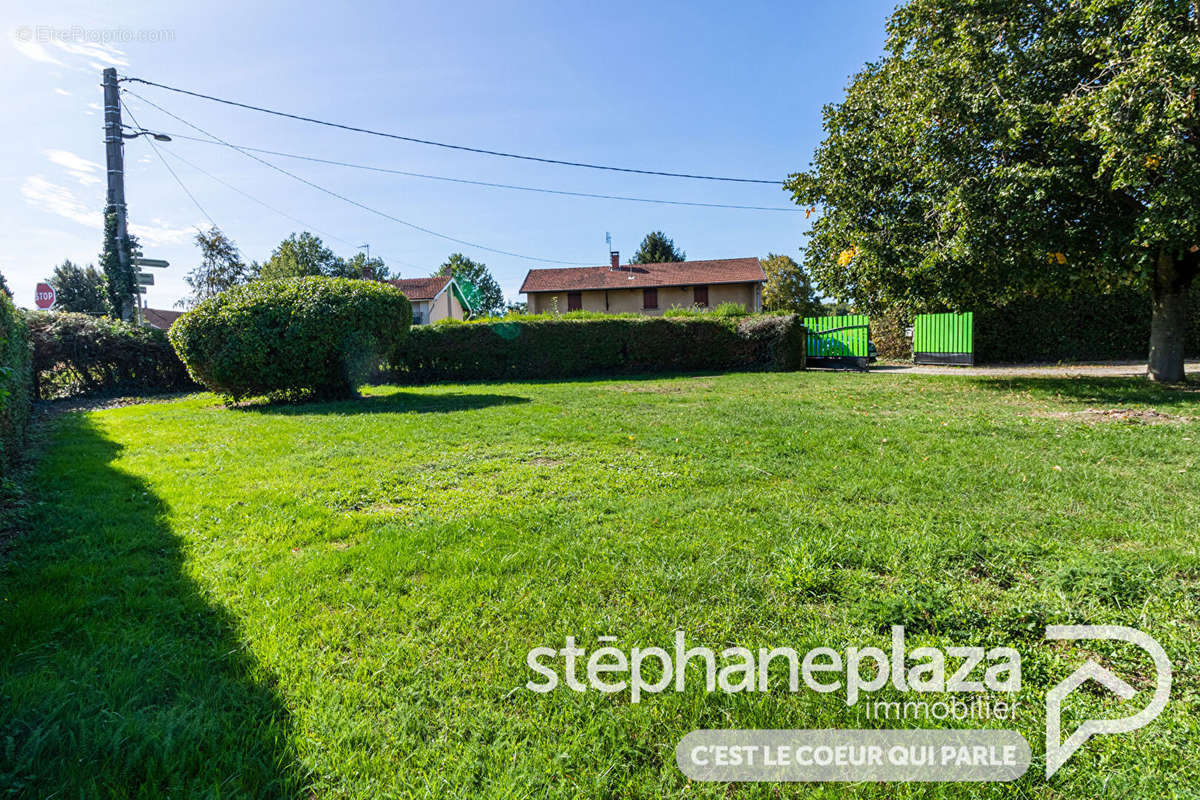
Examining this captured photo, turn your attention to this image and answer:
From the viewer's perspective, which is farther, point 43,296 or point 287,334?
point 43,296

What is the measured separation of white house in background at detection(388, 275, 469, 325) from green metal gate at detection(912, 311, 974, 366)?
30.1 m

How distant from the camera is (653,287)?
117ft

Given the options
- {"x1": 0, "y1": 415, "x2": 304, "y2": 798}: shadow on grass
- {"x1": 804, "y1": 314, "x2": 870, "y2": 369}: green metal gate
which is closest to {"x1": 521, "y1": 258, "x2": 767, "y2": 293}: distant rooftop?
{"x1": 804, "y1": 314, "x2": 870, "y2": 369}: green metal gate

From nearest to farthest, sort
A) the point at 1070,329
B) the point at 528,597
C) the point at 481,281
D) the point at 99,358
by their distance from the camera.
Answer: the point at 528,597, the point at 99,358, the point at 1070,329, the point at 481,281

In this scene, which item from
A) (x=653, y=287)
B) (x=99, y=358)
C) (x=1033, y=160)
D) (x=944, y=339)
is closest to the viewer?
(x=1033, y=160)

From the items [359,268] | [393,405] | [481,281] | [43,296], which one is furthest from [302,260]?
[393,405]

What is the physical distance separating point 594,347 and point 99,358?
12793 mm

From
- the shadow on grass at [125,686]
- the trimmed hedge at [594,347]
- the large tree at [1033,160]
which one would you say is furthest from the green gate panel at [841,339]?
the shadow on grass at [125,686]

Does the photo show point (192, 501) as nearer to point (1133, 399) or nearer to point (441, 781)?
point (441, 781)

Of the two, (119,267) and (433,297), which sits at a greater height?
(433,297)

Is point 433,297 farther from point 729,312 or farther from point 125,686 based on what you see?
point 125,686

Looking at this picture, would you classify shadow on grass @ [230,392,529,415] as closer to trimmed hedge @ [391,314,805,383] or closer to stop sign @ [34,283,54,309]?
trimmed hedge @ [391,314,805,383]

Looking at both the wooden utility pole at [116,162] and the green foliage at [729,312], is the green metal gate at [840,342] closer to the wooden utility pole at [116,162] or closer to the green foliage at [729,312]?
the green foliage at [729,312]

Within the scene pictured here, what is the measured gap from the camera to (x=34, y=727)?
1.66m
